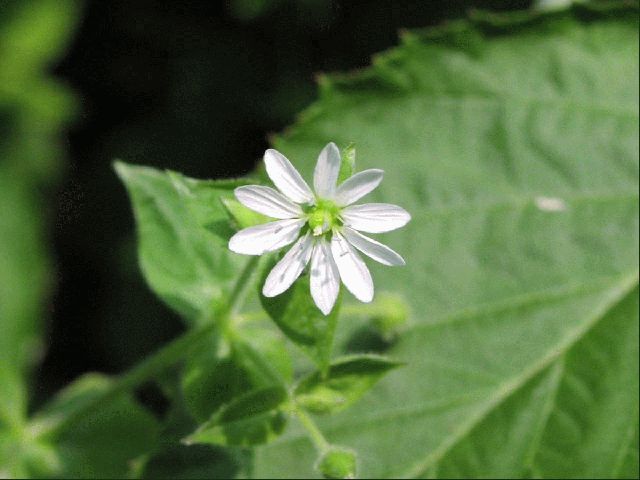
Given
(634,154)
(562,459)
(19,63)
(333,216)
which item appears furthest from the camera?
(19,63)

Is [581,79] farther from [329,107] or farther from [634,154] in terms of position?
[329,107]

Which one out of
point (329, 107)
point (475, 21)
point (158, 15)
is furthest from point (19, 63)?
point (475, 21)

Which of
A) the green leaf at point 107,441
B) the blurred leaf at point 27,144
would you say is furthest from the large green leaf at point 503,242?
the blurred leaf at point 27,144

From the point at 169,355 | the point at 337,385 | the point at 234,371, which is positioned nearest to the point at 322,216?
the point at 337,385

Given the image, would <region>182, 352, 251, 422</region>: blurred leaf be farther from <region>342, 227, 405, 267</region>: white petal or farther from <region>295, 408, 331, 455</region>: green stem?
<region>342, 227, 405, 267</region>: white petal

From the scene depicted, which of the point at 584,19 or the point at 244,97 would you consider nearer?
the point at 584,19

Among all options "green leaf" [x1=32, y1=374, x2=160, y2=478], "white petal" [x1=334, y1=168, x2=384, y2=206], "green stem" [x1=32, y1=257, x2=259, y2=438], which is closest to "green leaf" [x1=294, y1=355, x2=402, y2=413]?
"green stem" [x1=32, y1=257, x2=259, y2=438]

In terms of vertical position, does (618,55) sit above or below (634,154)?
above
